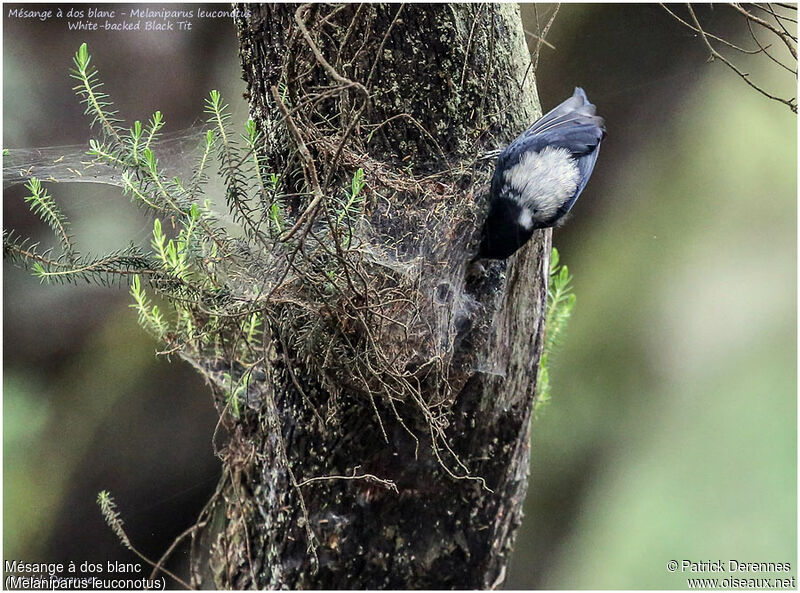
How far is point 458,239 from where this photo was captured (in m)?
1.00

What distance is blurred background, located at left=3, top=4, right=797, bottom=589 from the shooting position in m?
1.65

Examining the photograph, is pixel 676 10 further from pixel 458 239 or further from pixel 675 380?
pixel 675 380

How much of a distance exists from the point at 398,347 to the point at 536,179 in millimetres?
338

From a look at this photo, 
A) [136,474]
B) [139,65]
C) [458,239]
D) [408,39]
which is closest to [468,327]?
[458,239]

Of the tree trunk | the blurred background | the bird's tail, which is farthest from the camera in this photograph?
the blurred background

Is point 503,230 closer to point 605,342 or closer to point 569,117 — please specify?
point 569,117

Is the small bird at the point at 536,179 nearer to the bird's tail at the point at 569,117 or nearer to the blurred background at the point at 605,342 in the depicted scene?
the bird's tail at the point at 569,117

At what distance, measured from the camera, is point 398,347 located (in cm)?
93

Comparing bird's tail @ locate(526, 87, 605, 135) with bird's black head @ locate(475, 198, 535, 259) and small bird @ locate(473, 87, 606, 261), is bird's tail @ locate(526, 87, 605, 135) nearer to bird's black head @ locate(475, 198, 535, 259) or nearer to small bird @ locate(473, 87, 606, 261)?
small bird @ locate(473, 87, 606, 261)

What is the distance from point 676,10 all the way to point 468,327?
1.29m

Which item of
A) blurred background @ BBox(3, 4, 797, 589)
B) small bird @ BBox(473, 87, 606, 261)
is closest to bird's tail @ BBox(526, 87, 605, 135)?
small bird @ BBox(473, 87, 606, 261)

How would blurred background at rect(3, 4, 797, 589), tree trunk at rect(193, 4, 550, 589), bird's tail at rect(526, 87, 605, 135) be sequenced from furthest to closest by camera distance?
blurred background at rect(3, 4, 797, 589) < bird's tail at rect(526, 87, 605, 135) < tree trunk at rect(193, 4, 550, 589)

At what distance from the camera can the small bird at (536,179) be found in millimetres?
989

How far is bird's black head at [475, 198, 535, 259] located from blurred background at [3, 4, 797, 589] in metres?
0.61
